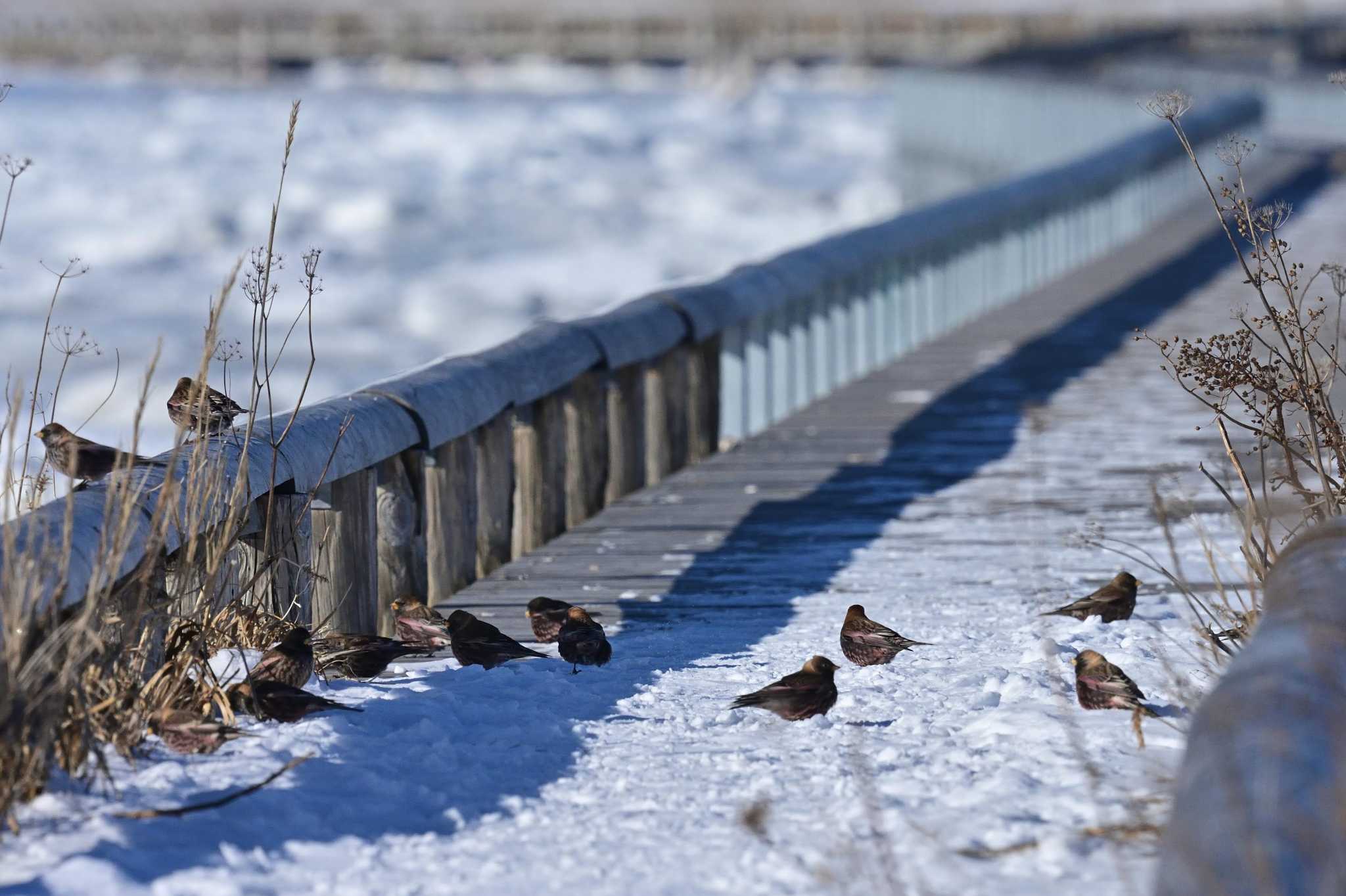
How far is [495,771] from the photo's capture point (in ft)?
14.6

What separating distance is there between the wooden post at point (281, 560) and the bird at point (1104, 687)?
6.78 ft

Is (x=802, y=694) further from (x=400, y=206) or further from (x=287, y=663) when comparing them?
(x=400, y=206)

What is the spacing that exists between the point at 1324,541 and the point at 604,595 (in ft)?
10.2

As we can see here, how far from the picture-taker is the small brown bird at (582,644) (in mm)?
5488

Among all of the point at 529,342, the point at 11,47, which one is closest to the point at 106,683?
the point at 529,342

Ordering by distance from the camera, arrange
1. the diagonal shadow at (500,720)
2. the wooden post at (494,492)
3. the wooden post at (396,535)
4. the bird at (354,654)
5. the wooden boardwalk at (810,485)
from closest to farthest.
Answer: the diagonal shadow at (500,720) < the bird at (354,654) < the wooden post at (396,535) < the wooden boardwalk at (810,485) < the wooden post at (494,492)

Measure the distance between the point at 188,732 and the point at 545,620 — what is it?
66.6 inches

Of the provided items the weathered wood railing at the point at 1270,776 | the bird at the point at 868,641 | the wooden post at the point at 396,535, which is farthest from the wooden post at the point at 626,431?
the weathered wood railing at the point at 1270,776

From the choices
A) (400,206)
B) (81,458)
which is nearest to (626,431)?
(81,458)

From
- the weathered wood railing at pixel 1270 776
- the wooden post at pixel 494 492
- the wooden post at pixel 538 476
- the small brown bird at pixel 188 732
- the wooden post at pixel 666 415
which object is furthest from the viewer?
the wooden post at pixel 666 415

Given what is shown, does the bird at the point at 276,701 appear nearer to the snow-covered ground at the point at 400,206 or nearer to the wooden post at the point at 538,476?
the wooden post at the point at 538,476

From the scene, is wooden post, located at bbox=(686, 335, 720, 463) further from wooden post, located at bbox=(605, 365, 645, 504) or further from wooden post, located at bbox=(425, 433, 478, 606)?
wooden post, located at bbox=(425, 433, 478, 606)

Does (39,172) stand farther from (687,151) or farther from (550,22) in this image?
(550,22)

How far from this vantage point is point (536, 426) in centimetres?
817
